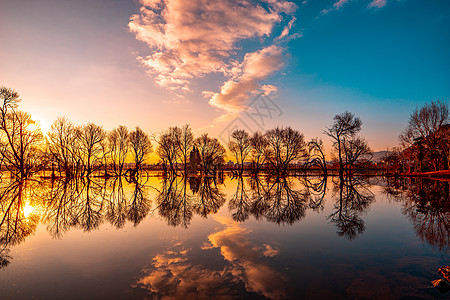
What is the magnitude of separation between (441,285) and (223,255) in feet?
17.2

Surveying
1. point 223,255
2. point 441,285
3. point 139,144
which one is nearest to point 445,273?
point 441,285

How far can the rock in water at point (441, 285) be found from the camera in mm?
4339

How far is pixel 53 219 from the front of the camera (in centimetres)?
1147

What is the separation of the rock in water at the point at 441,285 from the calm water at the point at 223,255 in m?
0.17

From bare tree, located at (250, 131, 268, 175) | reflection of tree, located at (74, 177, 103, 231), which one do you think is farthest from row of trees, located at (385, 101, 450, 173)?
reflection of tree, located at (74, 177, 103, 231)

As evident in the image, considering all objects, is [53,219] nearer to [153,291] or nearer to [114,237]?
[114,237]

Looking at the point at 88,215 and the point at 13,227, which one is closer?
the point at 13,227

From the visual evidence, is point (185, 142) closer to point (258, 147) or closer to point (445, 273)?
point (258, 147)

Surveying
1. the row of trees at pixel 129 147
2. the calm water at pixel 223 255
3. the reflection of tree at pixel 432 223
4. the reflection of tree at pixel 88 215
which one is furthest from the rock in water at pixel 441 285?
the row of trees at pixel 129 147

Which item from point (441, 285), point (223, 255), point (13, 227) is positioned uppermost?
point (441, 285)

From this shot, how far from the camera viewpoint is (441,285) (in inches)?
174

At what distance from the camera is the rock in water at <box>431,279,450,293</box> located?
4.34 meters

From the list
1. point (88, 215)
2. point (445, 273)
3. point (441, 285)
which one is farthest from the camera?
point (88, 215)

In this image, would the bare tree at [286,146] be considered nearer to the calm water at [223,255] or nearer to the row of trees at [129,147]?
the row of trees at [129,147]
